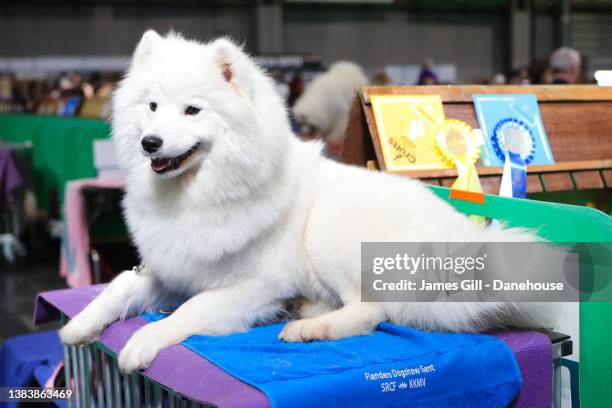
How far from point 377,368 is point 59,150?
5.26m

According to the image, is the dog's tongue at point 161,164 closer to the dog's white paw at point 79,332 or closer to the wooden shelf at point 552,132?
the dog's white paw at point 79,332

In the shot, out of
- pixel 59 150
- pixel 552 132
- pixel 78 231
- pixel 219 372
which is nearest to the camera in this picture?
pixel 219 372

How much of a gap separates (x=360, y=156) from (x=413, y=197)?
72 centimetres

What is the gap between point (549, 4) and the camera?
67.5 feet

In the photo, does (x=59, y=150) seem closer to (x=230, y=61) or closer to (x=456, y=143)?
(x=456, y=143)

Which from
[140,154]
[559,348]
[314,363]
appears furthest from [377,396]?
[140,154]

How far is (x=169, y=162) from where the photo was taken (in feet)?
6.06

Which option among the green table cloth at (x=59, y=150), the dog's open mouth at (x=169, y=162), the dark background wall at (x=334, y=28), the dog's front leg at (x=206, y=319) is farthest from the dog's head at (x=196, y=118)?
the dark background wall at (x=334, y=28)

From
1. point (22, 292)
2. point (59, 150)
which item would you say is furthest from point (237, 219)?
point (59, 150)

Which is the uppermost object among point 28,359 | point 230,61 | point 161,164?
point 230,61

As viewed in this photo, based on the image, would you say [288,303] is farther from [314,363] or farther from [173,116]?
[173,116]

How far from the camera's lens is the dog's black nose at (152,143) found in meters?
1.76

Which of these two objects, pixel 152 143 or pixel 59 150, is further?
pixel 59 150

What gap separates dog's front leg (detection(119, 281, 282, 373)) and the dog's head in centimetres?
30
